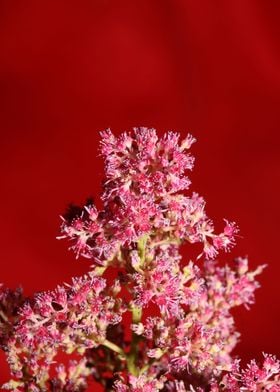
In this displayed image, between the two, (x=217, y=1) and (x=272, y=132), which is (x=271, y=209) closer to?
(x=272, y=132)

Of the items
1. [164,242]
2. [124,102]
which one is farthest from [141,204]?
[124,102]

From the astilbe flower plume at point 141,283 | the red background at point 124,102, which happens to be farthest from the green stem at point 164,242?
the red background at point 124,102

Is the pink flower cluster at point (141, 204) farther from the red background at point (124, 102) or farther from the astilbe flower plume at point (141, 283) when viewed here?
the red background at point (124, 102)

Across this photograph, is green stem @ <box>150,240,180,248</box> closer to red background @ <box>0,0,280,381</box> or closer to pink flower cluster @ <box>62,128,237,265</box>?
pink flower cluster @ <box>62,128,237,265</box>

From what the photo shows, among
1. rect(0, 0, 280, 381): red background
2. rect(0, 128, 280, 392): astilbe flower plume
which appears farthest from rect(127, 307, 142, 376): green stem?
rect(0, 0, 280, 381): red background

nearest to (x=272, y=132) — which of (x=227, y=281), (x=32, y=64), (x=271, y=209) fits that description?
(x=271, y=209)
